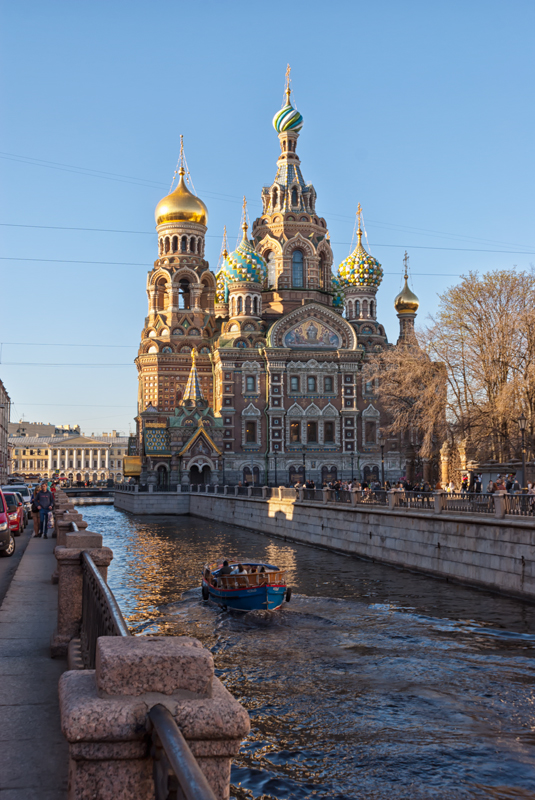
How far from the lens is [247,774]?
996 cm

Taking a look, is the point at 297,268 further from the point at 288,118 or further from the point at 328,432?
the point at 328,432

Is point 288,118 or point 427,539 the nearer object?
point 427,539

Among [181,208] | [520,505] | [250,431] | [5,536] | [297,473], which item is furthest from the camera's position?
[181,208]

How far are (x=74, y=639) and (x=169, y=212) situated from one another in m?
71.4

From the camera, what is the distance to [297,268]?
75.1 m

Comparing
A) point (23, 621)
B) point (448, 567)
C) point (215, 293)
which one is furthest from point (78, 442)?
point (23, 621)

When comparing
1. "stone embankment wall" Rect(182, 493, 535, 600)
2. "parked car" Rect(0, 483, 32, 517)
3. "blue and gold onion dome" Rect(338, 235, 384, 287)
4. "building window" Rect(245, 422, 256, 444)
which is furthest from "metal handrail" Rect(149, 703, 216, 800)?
"blue and gold onion dome" Rect(338, 235, 384, 287)

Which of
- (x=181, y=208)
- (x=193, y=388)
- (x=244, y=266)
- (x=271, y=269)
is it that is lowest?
(x=193, y=388)

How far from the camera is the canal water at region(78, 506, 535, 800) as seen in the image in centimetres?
984

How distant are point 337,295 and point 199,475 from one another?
24055mm

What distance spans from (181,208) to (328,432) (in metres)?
26.4

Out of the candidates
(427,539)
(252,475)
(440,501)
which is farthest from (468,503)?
(252,475)

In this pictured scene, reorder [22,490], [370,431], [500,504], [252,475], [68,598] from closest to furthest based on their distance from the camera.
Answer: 1. [68,598]
2. [500,504]
3. [22,490]
4. [252,475]
5. [370,431]

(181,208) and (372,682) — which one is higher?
(181,208)
